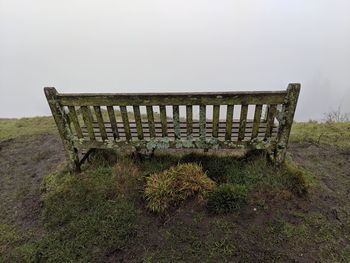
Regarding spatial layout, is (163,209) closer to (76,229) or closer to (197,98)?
(76,229)

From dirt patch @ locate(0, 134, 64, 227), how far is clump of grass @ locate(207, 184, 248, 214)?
10.8ft

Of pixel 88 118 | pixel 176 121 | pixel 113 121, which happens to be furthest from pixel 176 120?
pixel 88 118

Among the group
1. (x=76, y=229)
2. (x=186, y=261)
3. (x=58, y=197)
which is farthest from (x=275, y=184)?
(x=58, y=197)

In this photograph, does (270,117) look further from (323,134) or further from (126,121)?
(323,134)

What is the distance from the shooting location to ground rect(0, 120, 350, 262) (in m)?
4.60

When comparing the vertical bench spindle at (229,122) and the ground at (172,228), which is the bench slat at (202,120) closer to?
the vertical bench spindle at (229,122)

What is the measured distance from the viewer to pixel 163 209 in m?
5.19

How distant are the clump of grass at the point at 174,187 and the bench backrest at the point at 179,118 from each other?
73cm

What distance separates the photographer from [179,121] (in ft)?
19.7

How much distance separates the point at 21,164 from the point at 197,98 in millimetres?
5612

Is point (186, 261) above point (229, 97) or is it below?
below

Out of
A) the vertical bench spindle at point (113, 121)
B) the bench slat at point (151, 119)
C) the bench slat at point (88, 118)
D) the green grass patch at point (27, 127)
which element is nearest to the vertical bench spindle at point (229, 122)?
the bench slat at point (151, 119)

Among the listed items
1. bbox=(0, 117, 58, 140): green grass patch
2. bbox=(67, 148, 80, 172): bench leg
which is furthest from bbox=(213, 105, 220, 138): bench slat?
bbox=(0, 117, 58, 140): green grass patch

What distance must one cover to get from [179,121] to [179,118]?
0.32 feet
